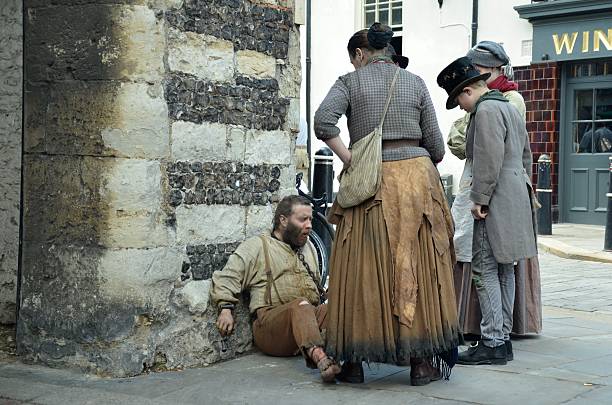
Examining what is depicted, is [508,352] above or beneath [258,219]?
beneath

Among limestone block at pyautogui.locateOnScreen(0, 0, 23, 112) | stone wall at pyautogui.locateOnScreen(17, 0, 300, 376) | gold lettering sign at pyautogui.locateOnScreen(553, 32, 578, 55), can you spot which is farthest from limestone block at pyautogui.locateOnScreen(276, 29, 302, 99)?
gold lettering sign at pyautogui.locateOnScreen(553, 32, 578, 55)

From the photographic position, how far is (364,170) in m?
5.16

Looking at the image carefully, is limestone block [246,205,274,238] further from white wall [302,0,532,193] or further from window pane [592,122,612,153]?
white wall [302,0,532,193]

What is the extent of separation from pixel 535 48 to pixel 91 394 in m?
14.4

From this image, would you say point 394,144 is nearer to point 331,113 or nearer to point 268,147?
point 331,113

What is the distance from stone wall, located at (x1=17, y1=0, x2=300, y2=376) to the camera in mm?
5402

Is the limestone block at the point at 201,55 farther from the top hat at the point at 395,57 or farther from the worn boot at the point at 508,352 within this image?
the worn boot at the point at 508,352

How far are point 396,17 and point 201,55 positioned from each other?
1617 cm

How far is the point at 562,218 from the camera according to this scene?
17578mm

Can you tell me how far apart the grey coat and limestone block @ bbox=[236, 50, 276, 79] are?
4.24 ft

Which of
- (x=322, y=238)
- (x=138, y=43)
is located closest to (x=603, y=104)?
(x=322, y=238)

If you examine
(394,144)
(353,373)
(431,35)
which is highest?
(431,35)

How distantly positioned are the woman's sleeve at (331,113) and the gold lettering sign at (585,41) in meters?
12.6

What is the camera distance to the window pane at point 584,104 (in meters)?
17.3
